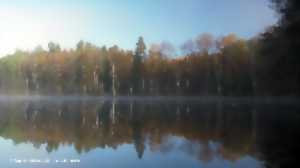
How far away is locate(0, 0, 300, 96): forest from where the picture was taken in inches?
602

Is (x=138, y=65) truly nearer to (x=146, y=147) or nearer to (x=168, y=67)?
(x=168, y=67)

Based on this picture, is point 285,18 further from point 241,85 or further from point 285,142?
point 241,85

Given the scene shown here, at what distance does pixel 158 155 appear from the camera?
8016 mm

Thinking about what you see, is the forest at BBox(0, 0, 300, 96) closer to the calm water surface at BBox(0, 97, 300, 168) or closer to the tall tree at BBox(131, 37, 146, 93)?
the tall tree at BBox(131, 37, 146, 93)

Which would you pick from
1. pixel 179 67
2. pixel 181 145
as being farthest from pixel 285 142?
pixel 179 67

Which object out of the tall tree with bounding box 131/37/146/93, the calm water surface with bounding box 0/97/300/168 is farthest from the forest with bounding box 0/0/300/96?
the calm water surface with bounding box 0/97/300/168

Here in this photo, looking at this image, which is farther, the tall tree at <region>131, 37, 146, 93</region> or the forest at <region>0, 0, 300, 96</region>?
the tall tree at <region>131, 37, 146, 93</region>

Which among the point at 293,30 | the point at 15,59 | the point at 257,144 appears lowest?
the point at 257,144

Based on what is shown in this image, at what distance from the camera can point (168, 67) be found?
52.9m

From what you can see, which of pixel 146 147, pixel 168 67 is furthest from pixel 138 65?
pixel 146 147

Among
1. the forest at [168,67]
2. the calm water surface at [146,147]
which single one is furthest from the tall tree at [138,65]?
the calm water surface at [146,147]

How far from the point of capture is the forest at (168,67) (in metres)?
15.3

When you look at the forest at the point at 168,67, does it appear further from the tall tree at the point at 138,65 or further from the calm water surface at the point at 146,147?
the calm water surface at the point at 146,147

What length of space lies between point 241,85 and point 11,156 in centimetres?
3136
